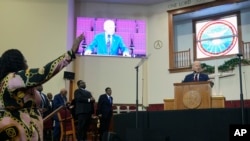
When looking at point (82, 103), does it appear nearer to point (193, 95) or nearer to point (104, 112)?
point (104, 112)

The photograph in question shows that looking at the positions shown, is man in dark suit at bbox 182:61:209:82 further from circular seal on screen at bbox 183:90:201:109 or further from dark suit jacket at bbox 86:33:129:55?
dark suit jacket at bbox 86:33:129:55

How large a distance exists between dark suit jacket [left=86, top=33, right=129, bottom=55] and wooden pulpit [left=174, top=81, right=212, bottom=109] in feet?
20.6

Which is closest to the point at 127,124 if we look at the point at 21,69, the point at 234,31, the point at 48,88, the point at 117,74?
the point at 21,69

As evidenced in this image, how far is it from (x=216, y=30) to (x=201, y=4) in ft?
3.12

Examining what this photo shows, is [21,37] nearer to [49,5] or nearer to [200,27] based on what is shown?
[49,5]

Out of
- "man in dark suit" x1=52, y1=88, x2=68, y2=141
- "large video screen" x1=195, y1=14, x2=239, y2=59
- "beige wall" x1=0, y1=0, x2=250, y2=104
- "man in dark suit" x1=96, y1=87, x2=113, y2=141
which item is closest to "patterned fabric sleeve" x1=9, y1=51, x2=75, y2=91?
"man in dark suit" x1=52, y1=88, x2=68, y2=141

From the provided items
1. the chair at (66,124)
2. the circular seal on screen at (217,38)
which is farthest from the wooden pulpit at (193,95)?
the circular seal on screen at (217,38)

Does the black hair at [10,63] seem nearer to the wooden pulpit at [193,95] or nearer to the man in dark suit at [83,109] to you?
the wooden pulpit at [193,95]

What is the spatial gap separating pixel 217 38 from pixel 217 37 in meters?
0.03

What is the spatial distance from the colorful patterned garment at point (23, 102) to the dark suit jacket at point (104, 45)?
982cm

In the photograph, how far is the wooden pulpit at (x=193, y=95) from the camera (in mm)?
5327

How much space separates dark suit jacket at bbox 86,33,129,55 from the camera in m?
11.7

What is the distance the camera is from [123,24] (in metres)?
12.0

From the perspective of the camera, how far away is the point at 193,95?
5.40 m
